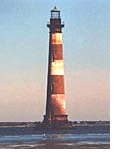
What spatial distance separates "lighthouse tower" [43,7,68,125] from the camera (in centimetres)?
238

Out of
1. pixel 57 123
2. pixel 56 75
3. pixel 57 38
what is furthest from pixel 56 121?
pixel 57 38

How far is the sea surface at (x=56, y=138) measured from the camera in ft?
7.58

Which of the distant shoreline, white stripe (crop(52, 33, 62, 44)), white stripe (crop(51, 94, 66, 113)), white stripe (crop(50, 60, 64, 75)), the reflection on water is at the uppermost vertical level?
white stripe (crop(52, 33, 62, 44))

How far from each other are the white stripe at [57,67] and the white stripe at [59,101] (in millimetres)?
113

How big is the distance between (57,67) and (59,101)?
17 cm

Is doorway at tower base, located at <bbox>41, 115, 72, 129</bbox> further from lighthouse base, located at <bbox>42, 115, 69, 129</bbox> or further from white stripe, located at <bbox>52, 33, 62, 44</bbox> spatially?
white stripe, located at <bbox>52, 33, 62, 44</bbox>

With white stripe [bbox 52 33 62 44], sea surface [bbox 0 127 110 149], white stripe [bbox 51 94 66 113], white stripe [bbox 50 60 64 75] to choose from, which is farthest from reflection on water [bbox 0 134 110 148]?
white stripe [bbox 52 33 62 44]

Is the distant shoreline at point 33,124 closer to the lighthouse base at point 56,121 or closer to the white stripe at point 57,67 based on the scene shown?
the lighthouse base at point 56,121

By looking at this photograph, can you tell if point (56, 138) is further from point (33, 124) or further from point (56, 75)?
point (56, 75)

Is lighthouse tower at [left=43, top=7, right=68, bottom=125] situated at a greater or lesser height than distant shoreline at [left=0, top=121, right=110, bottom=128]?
greater

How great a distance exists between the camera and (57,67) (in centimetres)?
239

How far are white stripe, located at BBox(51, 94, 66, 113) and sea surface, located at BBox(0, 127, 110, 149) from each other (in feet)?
0.40
